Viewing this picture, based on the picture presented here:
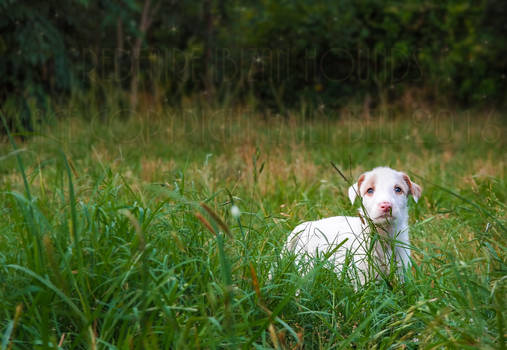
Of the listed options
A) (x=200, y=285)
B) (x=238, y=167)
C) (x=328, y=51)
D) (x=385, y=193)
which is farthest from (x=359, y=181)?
(x=328, y=51)

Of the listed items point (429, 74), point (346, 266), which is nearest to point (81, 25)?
point (429, 74)

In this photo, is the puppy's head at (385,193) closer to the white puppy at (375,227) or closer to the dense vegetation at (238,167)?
the white puppy at (375,227)

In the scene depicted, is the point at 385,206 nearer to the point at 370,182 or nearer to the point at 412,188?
the point at 370,182

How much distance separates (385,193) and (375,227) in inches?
9.0

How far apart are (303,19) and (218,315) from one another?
373 inches

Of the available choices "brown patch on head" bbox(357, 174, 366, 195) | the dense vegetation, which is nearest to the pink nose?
the dense vegetation

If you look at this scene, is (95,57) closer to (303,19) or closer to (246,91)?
(246,91)

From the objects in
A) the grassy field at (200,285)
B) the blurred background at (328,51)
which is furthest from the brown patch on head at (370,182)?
the blurred background at (328,51)

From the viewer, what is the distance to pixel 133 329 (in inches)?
71.8

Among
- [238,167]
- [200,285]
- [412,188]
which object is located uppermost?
[412,188]

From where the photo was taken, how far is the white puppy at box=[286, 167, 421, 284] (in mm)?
2525

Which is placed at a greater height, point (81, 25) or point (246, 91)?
point (81, 25)

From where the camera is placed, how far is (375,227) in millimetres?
2516

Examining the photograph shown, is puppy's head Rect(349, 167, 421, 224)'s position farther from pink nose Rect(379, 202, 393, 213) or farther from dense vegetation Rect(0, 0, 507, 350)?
dense vegetation Rect(0, 0, 507, 350)
